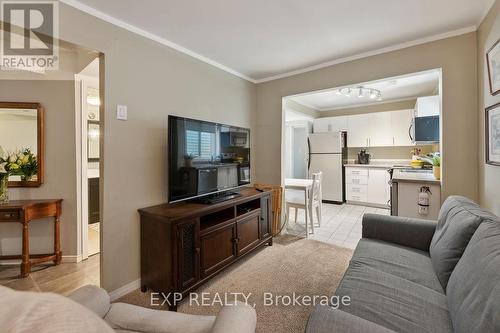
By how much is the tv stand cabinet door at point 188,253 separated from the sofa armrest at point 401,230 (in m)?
1.50

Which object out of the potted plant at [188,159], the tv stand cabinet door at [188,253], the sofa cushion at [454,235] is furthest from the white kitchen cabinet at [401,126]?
the tv stand cabinet door at [188,253]

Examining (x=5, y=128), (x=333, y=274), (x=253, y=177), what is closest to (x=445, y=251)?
(x=333, y=274)

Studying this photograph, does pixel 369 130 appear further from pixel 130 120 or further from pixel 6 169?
pixel 6 169

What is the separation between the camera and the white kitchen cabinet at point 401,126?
4.82 metres

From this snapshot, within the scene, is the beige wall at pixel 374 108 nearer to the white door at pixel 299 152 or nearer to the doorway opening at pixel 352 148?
the doorway opening at pixel 352 148

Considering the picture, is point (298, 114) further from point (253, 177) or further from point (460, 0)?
point (460, 0)

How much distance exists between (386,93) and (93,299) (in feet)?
17.8

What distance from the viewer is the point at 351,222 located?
409 centimetres

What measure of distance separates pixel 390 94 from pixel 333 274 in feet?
13.3

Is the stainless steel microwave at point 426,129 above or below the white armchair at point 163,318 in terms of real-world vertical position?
above

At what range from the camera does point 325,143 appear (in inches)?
221

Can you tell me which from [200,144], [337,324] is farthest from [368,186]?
[337,324]

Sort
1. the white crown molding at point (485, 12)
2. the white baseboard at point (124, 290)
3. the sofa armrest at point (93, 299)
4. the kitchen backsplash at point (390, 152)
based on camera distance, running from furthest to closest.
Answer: the kitchen backsplash at point (390, 152) → the white baseboard at point (124, 290) → the white crown molding at point (485, 12) → the sofa armrest at point (93, 299)

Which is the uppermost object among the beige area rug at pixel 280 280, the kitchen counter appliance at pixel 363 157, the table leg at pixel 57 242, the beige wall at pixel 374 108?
the beige wall at pixel 374 108
